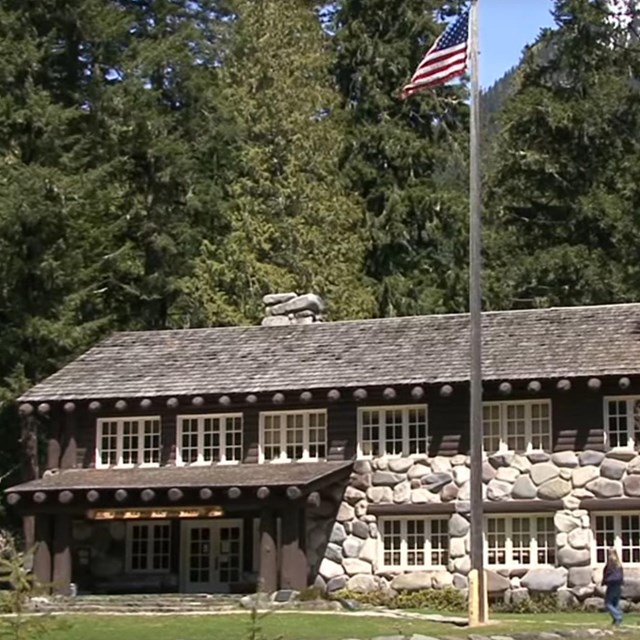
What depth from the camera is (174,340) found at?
36.5 meters

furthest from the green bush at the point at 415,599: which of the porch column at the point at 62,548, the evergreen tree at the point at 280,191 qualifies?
the evergreen tree at the point at 280,191

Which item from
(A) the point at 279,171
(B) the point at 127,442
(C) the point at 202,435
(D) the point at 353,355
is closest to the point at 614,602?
(D) the point at 353,355

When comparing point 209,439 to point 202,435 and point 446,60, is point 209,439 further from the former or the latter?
point 446,60

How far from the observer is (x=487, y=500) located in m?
31.4

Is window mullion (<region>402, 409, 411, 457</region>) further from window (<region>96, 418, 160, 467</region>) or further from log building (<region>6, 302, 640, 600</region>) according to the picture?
window (<region>96, 418, 160, 467</region>)

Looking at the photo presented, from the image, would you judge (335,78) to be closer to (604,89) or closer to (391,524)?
(604,89)

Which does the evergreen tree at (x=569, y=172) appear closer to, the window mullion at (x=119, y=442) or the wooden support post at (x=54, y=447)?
the window mullion at (x=119, y=442)

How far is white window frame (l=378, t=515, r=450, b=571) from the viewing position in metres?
31.8

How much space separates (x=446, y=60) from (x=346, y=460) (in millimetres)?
9470

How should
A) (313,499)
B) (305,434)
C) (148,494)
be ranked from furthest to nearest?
(305,434) → (148,494) → (313,499)

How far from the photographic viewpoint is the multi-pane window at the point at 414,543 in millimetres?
31859

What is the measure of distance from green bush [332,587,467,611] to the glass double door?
10.3 feet

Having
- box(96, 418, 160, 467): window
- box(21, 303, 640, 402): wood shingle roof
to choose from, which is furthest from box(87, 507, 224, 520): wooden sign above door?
box(21, 303, 640, 402): wood shingle roof

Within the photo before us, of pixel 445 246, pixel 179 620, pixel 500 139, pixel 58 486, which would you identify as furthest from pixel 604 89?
pixel 179 620
